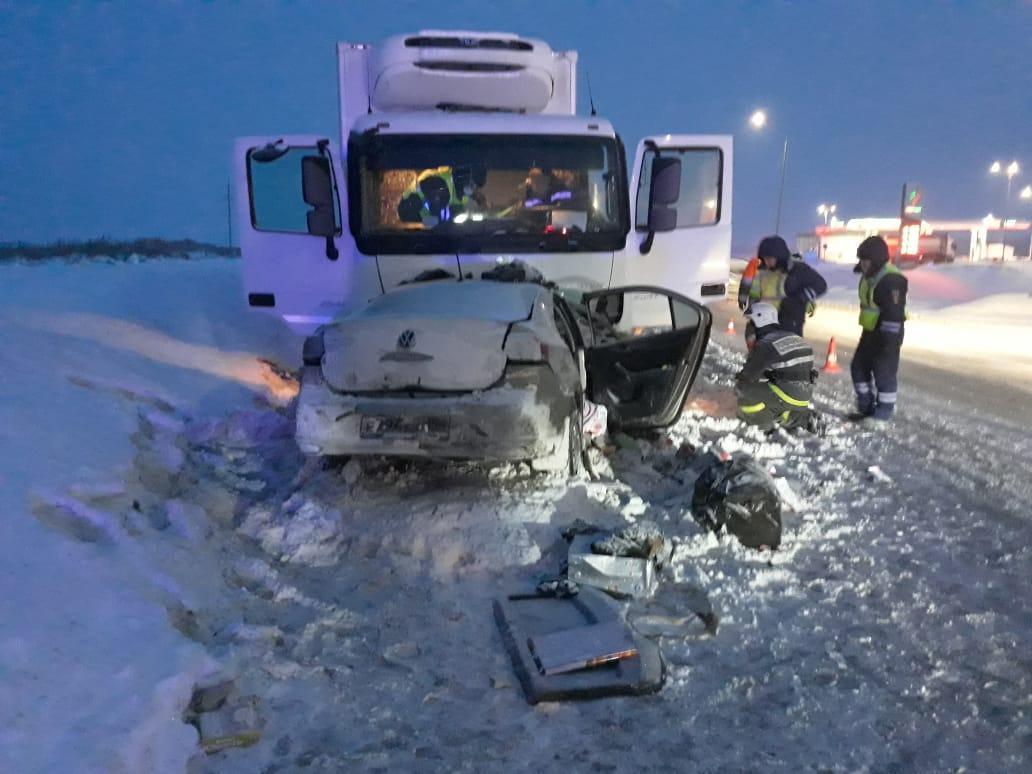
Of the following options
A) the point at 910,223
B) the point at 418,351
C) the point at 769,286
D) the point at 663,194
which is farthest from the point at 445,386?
the point at 910,223

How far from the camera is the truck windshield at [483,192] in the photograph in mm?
6961

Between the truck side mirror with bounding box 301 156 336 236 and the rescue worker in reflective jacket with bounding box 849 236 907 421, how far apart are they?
16.7 feet

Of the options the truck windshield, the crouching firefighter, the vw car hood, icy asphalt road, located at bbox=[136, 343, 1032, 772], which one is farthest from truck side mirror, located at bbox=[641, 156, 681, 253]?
the vw car hood

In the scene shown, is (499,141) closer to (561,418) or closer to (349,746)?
(561,418)

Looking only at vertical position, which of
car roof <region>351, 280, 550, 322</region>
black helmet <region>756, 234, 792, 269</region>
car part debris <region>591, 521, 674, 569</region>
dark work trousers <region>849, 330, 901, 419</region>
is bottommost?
car part debris <region>591, 521, 674, 569</region>

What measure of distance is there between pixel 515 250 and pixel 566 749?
5.01m

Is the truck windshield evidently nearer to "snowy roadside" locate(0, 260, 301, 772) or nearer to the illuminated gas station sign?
"snowy roadside" locate(0, 260, 301, 772)

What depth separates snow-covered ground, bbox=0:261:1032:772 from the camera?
110 inches

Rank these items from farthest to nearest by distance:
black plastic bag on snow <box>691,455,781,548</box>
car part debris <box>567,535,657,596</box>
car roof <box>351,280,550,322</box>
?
1. car roof <box>351,280,550,322</box>
2. black plastic bag on snow <box>691,455,781,548</box>
3. car part debris <box>567,535,657,596</box>

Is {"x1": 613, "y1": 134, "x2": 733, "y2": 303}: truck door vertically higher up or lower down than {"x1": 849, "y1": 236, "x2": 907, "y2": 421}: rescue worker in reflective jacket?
higher up

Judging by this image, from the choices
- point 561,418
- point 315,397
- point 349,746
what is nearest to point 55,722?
point 349,746

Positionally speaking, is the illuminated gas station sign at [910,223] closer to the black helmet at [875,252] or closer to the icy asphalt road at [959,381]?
the icy asphalt road at [959,381]

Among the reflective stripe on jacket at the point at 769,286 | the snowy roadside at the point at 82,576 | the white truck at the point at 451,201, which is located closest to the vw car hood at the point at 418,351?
the snowy roadside at the point at 82,576

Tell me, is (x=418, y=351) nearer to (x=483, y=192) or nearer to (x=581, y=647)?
(x=581, y=647)
